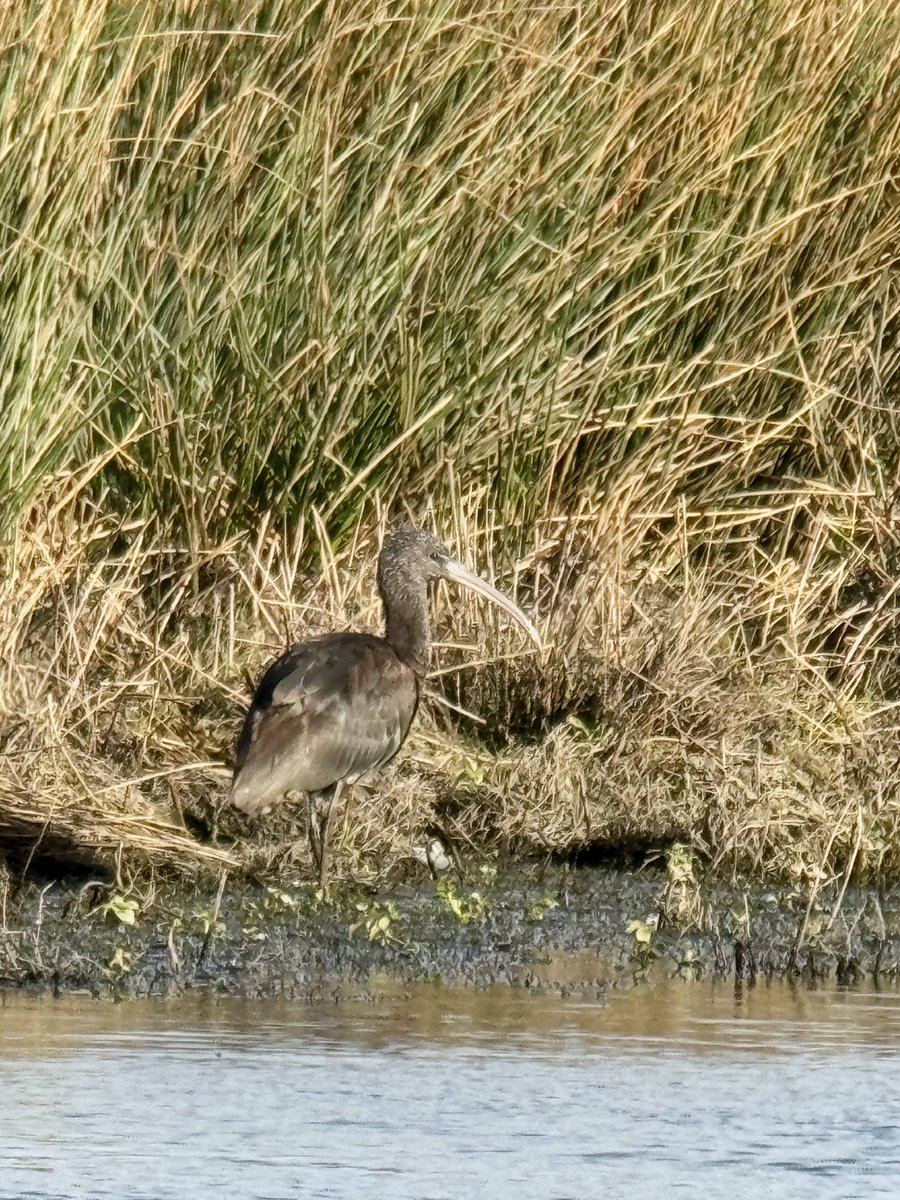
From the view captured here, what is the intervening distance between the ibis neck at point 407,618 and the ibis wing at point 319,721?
351 millimetres

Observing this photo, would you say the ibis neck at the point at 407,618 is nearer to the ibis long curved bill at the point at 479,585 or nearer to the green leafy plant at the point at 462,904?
the ibis long curved bill at the point at 479,585

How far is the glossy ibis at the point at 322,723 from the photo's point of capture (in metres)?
7.64

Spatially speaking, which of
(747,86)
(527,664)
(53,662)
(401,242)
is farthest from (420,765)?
(747,86)

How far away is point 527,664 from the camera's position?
8.64 m

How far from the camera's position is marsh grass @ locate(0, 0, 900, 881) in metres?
8.11

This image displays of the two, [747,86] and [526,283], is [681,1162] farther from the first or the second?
[747,86]

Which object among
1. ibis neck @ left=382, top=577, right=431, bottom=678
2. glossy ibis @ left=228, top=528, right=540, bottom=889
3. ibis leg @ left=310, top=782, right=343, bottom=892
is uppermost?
ibis neck @ left=382, top=577, right=431, bottom=678

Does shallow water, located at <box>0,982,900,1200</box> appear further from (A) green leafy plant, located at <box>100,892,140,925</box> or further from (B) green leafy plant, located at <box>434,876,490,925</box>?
(B) green leafy plant, located at <box>434,876,490,925</box>

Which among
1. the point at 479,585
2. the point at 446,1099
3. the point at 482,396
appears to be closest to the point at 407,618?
the point at 479,585

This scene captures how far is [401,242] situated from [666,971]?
2.92 meters

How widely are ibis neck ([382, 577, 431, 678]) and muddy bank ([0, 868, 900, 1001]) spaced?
2.90ft

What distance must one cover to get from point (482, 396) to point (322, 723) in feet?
5.69

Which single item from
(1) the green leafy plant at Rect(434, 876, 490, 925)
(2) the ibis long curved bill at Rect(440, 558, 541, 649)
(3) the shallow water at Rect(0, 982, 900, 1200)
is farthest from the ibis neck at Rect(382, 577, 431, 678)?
(3) the shallow water at Rect(0, 982, 900, 1200)

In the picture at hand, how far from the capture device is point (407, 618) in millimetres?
8461
